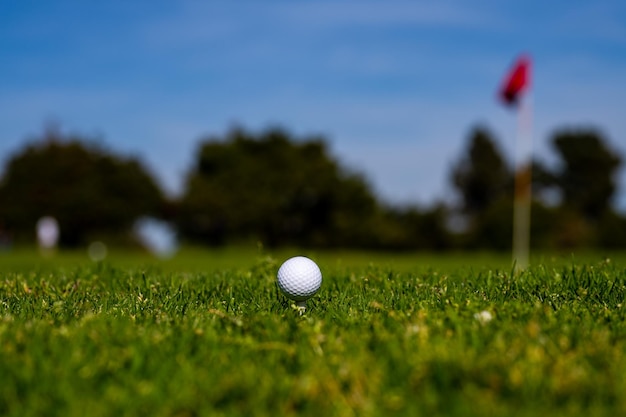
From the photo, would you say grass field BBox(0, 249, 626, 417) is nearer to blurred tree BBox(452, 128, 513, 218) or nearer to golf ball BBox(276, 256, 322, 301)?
golf ball BBox(276, 256, 322, 301)

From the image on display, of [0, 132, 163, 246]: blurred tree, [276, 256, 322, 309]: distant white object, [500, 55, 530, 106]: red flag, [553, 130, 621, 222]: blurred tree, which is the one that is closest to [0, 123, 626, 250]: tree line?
[0, 132, 163, 246]: blurred tree

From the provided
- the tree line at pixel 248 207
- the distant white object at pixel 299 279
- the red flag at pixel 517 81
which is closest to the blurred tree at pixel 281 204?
the tree line at pixel 248 207

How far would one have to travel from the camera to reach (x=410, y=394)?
11.8ft

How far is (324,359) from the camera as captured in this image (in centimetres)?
408

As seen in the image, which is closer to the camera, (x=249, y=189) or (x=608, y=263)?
(x=608, y=263)

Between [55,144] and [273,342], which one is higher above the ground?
[55,144]

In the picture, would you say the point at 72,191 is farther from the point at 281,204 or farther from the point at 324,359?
the point at 324,359

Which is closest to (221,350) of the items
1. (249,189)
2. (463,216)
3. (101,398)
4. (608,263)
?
(101,398)

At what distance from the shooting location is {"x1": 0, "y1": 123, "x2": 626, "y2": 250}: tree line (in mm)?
56250

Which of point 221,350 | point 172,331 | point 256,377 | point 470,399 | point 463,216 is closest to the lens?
point 470,399

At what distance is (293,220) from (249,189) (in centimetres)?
432

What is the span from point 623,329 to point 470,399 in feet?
6.19

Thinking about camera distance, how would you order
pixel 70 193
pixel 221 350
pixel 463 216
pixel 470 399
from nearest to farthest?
pixel 470 399 < pixel 221 350 < pixel 70 193 < pixel 463 216

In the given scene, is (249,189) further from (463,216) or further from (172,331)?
(172,331)
